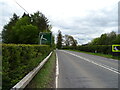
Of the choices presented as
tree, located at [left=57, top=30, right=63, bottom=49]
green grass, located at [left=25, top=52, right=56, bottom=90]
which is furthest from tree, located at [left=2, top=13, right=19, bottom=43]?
green grass, located at [left=25, top=52, right=56, bottom=90]

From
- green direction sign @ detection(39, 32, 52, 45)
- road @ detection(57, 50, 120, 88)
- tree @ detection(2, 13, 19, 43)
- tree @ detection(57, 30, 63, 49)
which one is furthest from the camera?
tree @ detection(57, 30, 63, 49)

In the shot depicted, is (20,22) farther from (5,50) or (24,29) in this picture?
(5,50)

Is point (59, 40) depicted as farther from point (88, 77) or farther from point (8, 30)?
point (88, 77)

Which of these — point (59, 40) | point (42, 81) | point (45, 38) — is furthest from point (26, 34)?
point (59, 40)

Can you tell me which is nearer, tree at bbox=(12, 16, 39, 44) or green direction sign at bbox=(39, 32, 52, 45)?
green direction sign at bbox=(39, 32, 52, 45)

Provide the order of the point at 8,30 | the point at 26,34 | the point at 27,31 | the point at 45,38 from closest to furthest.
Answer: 1. the point at 45,38
2. the point at 27,31
3. the point at 26,34
4. the point at 8,30

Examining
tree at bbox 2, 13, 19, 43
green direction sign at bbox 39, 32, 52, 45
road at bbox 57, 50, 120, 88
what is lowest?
road at bbox 57, 50, 120, 88

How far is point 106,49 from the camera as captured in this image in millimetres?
40875

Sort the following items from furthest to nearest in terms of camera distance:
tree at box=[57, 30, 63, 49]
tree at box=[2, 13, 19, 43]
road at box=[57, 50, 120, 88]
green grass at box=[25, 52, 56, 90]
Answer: tree at box=[57, 30, 63, 49] → tree at box=[2, 13, 19, 43] → road at box=[57, 50, 120, 88] → green grass at box=[25, 52, 56, 90]

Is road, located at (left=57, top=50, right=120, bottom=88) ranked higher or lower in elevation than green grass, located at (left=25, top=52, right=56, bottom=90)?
lower

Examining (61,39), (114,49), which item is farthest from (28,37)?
(61,39)

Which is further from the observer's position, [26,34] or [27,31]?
[26,34]

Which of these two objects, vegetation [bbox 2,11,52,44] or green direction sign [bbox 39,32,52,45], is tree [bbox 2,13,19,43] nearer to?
vegetation [bbox 2,11,52,44]

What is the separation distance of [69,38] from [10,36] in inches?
3094
